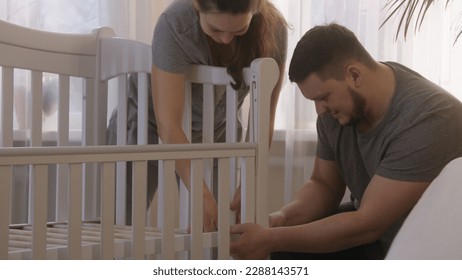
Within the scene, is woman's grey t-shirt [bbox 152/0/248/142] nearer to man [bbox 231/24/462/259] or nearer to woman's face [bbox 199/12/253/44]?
woman's face [bbox 199/12/253/44]

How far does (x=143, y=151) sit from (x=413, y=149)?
1.61 ft

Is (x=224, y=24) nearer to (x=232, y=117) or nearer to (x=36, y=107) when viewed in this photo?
(x=232, y=117)

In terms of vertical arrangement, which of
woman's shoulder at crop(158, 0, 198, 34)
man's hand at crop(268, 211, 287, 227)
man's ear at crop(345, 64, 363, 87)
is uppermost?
woman's shoulder at crop(158, 0, 198, 34)

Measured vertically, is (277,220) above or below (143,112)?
below

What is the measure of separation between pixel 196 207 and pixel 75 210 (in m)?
0.22

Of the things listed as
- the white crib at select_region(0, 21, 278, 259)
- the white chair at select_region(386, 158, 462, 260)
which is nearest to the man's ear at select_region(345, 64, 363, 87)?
the white crib at select_region(0, 21, 278, 259)

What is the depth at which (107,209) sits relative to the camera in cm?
122

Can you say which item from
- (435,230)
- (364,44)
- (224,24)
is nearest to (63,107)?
(224,24)

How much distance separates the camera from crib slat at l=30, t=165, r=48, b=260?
3.71 feet

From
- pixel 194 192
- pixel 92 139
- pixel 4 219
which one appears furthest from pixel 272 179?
pixel 4 219

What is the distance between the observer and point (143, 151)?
123 centimetres

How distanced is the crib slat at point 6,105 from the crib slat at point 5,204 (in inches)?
22.7

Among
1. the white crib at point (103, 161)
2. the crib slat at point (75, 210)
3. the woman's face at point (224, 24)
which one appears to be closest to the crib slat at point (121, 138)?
the white crib at point (103, 161)

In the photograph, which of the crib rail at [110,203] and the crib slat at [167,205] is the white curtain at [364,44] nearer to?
the crib rail at [110,203]
